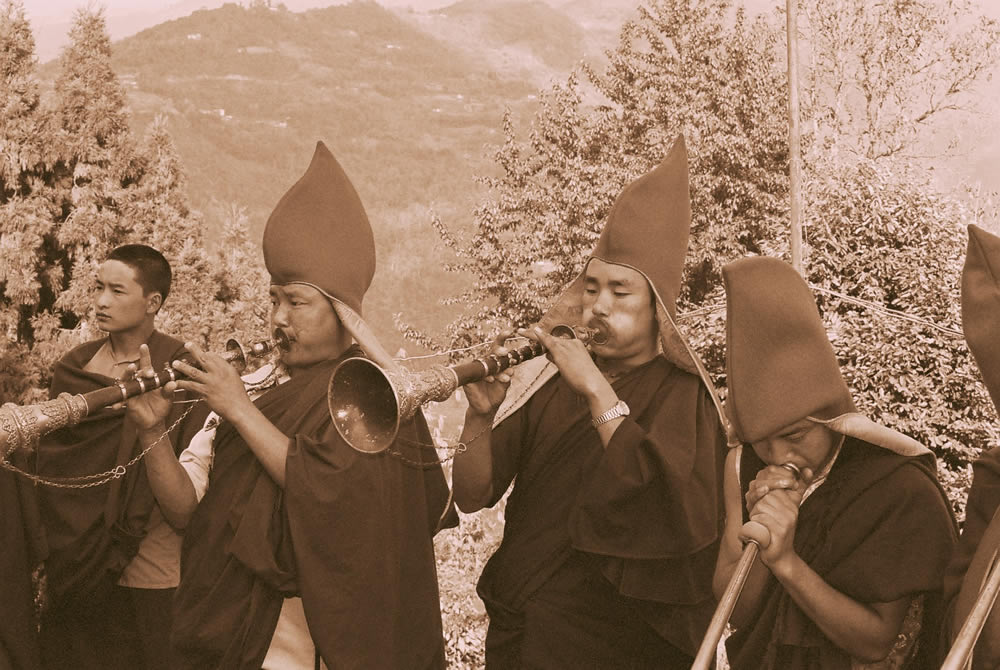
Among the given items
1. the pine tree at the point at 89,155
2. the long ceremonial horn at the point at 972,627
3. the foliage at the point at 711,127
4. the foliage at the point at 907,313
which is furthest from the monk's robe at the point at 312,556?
the foliage at the point at 711,127

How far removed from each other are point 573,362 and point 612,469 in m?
0.32

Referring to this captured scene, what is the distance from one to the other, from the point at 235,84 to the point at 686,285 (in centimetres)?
3903

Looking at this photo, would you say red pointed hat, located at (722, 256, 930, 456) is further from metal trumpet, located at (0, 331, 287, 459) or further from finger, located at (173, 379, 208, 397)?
metal trumpet, located at (0, 331, 287, 459)

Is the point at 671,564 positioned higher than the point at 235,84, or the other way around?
the point at 671,564

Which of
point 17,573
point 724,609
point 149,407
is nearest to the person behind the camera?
point 724,609

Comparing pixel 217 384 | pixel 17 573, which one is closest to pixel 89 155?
pixel 17 573

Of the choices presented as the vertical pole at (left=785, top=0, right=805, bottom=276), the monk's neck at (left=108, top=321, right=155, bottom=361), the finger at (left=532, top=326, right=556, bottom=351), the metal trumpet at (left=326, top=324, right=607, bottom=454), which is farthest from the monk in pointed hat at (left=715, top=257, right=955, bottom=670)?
the vertical pole at (left=785, top=0, right=805, bottom=276)

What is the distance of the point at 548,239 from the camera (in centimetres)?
2478

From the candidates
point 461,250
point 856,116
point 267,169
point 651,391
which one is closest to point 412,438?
point 651,391

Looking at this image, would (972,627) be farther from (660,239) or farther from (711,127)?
(711,127)

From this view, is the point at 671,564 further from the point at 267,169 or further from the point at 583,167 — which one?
the point at 267,169

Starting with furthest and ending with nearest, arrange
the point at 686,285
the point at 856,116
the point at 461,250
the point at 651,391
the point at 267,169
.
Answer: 1. the point at 267,169
2. the point at 856,116
3. the point at 461,250
4. the point at 686,285
5. the point at 651,391

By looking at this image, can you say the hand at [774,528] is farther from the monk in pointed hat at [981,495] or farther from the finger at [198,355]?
the finger at [198,355]

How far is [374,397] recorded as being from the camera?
3059 mm
